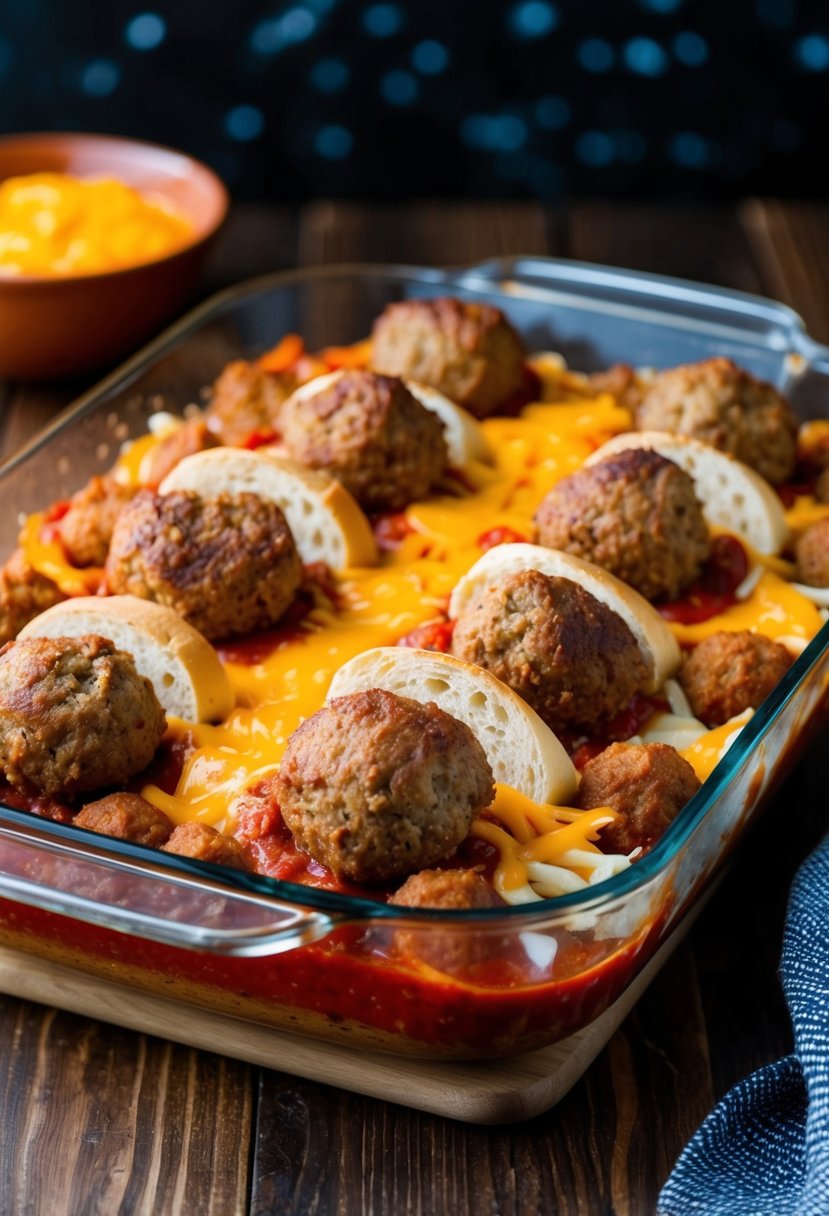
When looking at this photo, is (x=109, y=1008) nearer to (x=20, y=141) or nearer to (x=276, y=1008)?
(x=276, y=1008)

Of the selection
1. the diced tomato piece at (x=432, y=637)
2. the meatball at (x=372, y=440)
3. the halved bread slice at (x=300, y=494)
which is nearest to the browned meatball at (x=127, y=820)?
the diced tomato piece at (x=432, y=637)

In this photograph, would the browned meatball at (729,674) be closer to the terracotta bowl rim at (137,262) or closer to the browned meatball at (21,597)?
the browned meatball at (21,597)

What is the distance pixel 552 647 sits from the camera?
3199mm

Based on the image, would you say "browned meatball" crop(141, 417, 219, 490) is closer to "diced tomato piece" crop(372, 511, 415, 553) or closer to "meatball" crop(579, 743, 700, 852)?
"diced tomato piece" crop(372, 511, 415, 553)

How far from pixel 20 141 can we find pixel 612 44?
260 cm

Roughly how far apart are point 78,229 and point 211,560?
2447mm

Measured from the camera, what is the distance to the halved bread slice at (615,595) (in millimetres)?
3455

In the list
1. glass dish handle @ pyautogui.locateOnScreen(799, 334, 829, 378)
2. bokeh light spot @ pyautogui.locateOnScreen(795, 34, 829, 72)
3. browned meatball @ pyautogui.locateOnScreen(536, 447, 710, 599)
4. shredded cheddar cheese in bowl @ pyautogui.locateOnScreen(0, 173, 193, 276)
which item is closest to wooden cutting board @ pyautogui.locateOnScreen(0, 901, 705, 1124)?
browned meatball @ pyautogui.locateOnScreen(536, 447, 710, 599)

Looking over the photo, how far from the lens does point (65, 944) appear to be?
3.00 m

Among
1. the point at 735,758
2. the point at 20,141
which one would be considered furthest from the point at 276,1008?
the point at 20,141

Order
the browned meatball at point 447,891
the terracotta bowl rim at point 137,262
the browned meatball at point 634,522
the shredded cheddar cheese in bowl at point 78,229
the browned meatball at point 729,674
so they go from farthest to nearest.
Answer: the shredded cheddar cheese in bowl at point 78,229 < the terracotta bowl rim at point 137,262 < the browned meatball at point 634,522 < the browned meatball at point 729,674 < the browned meatball at point 447,891

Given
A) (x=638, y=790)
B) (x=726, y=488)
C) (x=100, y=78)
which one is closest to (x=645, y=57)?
(x=100, y=78)

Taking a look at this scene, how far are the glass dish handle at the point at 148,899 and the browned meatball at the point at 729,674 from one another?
1.20 metres

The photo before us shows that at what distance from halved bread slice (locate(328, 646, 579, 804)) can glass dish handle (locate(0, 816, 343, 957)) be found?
1.98 ft
